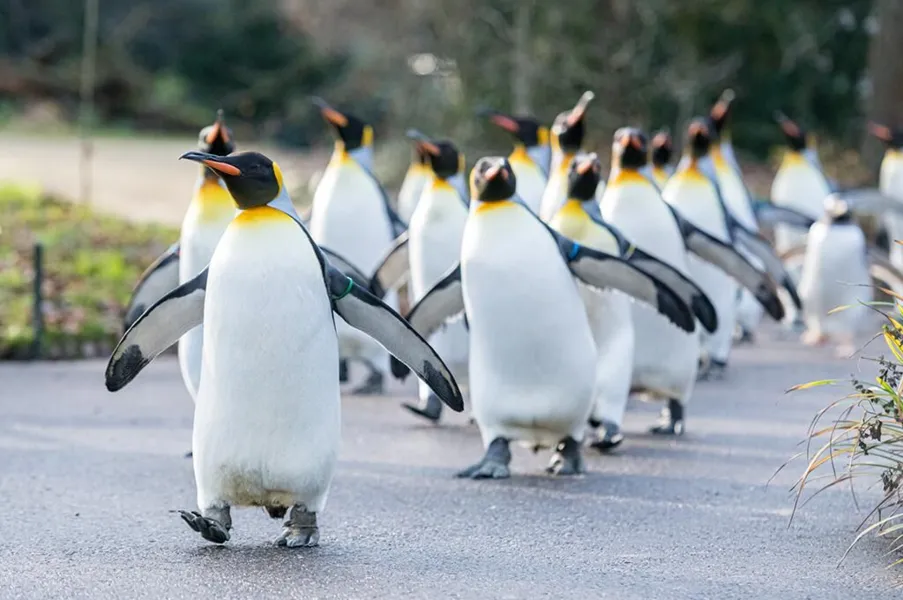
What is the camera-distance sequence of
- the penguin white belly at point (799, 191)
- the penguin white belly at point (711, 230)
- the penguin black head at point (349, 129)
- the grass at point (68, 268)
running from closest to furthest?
1. the penguin black head at point (349, 129)
2. the penguin white belly at point (711, 230)
3. the grass at point (68, 268)
4. the penguin white belly at point (799, 191)

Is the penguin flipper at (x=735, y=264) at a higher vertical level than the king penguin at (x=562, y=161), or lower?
lower

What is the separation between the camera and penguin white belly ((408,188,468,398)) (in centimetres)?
802

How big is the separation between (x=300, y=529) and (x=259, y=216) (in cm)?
105

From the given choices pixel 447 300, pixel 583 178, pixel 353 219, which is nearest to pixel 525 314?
pixel 447 300

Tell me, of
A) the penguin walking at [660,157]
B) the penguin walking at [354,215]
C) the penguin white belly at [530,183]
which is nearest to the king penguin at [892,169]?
the penguin walking at [660,157]

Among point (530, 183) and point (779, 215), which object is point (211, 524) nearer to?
point (530, 183)

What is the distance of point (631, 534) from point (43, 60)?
25.0 meters

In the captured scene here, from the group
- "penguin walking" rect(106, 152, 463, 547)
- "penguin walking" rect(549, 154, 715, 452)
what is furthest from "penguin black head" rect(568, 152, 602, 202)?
"penguin walking" rect(106, 152, 463, 547)

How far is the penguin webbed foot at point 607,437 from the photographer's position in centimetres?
709

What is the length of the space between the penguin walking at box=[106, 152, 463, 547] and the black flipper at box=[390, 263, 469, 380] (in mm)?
1570

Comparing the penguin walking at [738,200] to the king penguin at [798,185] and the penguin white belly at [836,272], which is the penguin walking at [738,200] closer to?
the penguin white belly at [836,272]

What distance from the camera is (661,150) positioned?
10.4 m

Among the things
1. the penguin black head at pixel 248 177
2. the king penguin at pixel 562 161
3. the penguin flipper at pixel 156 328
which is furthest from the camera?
the king penguin at pixel 562 161

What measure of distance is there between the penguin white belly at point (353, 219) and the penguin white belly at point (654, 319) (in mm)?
1721
